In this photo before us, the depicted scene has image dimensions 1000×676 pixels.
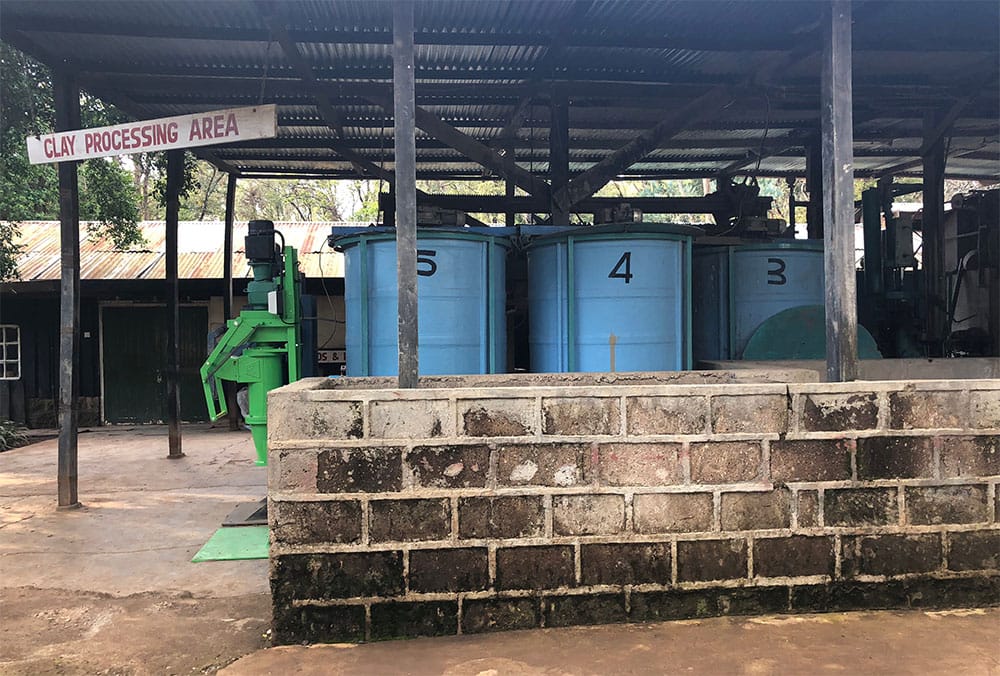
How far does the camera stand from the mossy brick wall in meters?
3.22

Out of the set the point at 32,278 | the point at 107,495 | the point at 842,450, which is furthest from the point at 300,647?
the point at 32,278

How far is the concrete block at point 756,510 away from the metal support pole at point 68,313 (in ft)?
18.5

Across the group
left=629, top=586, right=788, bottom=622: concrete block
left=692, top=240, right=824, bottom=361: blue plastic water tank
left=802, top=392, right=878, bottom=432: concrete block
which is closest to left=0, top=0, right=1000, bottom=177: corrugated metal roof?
left=692, top=240, right=824, bottom=361: blue plastic water tank

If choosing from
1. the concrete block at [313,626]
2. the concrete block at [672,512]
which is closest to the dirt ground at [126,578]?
the concrete block at [313,626]

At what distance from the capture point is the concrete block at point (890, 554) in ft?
11.2

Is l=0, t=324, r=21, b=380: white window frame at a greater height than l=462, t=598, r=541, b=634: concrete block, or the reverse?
l=0, t=324, r=21, b=380: white window frame

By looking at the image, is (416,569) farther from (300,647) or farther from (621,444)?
(621,444)

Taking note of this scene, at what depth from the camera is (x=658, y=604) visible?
3340 mm

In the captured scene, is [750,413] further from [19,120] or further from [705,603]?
[19,120]

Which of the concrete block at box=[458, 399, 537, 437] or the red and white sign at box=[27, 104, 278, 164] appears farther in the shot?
the red and white sign at box=[27, 104, 278, 164]

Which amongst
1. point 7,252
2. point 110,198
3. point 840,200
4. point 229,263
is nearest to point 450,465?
point 840,200

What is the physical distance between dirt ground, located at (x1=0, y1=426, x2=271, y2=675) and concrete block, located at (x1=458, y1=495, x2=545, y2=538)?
1.22 m

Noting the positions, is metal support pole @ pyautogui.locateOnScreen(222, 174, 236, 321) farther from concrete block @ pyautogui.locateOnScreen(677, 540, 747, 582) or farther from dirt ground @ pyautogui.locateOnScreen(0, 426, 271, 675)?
concrete block @ pyautogui.locateOnScreen(677, 540, 747, 582)

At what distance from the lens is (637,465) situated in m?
3.34
